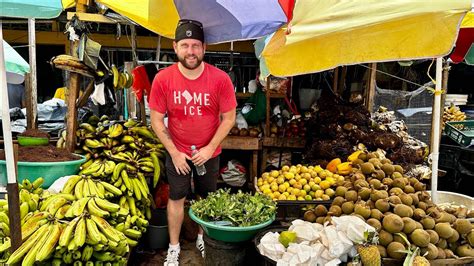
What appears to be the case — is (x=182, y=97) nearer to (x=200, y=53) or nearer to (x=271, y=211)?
(x=200, y=53)

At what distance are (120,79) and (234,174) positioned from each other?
8.08 feet

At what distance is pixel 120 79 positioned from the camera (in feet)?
14.9

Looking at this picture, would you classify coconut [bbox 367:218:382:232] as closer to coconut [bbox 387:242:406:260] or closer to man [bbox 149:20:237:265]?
coconut [bbox 387:242:406:260]

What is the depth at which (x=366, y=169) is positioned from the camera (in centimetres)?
311

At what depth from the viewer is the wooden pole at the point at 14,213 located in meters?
2.15

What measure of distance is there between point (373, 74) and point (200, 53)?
3.75 meters

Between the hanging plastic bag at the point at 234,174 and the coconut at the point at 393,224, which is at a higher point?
the coconut at the point at 393,224

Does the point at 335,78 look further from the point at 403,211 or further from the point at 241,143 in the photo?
the point at 403,211

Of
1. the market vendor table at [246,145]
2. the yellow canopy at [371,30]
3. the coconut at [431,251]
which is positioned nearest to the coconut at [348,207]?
the coconut at [431,251]

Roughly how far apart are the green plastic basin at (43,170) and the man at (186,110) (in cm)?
102

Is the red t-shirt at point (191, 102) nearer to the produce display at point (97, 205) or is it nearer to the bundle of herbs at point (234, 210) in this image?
the bundle of herbs at point (234, 210)

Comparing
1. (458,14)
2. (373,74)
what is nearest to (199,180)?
(458,14)

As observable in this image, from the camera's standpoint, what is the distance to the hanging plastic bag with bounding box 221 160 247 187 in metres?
5.88

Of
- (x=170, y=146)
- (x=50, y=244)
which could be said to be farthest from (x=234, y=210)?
(x=50, y=244)
